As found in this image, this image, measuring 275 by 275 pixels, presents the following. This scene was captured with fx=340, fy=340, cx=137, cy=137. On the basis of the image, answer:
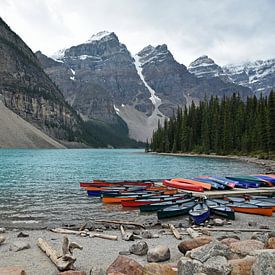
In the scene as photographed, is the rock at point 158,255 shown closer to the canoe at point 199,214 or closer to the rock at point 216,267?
the rock at point 216,267

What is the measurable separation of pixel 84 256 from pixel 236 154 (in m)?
103

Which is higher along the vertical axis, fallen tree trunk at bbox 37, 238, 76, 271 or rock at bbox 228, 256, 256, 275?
rock at bbox 228, 256, 256, 275

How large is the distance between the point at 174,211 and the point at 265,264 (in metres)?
14.6

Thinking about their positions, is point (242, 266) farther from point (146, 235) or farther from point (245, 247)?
point (146, 235)

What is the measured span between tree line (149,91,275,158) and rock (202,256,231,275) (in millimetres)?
82777

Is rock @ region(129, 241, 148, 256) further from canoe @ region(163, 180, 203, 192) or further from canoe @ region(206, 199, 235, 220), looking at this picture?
canoe @ region(163, 180, 203, 192)

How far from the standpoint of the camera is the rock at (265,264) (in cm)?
800

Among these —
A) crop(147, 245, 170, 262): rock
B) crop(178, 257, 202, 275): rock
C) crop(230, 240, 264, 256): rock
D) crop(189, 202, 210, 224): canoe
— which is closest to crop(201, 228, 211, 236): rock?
crop(189, 202, 210, 224): canoe

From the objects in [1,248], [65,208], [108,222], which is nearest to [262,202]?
[108,222]

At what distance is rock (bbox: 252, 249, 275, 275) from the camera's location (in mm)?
7996

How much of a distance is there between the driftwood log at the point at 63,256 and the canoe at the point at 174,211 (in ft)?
31.0

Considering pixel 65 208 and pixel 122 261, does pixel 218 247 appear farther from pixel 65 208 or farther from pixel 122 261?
pixel 65 208

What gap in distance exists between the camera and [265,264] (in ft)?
26.6

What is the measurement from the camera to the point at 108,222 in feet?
67.8
